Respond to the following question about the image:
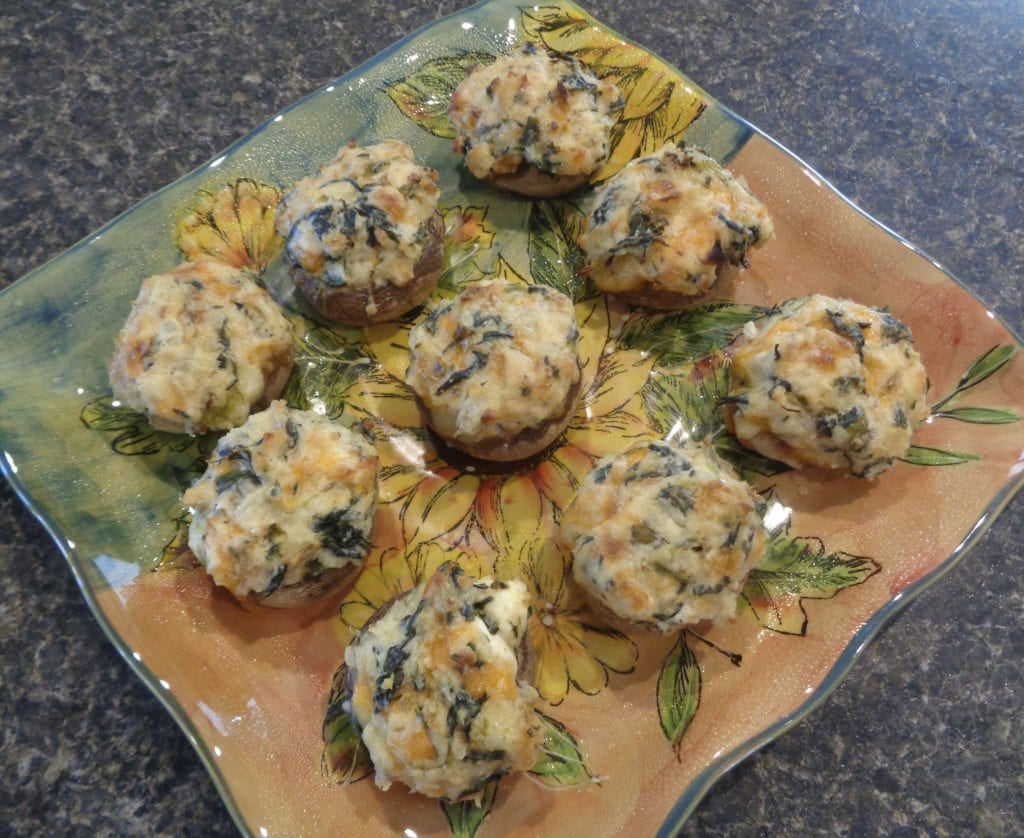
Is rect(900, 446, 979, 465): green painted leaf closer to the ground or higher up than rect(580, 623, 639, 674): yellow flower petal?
higher up

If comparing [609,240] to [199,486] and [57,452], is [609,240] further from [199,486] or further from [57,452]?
[57,452]

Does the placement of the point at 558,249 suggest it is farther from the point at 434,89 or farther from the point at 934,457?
the point at 934,457

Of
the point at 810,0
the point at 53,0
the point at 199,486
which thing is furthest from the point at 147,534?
the point at 810,0

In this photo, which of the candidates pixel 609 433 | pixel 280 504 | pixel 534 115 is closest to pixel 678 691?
pixel 609 433

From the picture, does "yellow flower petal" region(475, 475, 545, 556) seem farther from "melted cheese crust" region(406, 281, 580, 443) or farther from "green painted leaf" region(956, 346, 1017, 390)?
"green painted leaf" region(956, 346, 1017, 390)

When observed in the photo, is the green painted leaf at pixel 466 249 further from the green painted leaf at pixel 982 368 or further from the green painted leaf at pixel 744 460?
the green painted leaf at pixel 982 368

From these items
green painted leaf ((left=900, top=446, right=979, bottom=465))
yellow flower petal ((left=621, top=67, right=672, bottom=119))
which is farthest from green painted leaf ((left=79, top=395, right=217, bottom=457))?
green painted leaf ((left=900, top=446, right=979, bottom=465))

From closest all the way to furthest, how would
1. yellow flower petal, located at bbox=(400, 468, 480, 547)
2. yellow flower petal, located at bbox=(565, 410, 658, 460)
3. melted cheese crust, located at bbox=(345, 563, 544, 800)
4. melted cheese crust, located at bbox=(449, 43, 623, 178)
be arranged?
melted cheese crust, located at bbox=(345, 563, 544, 800), yellow flower petal, located at bbox=(400, 468, 480, 547), yellow flower petal, located at bbox=(565, 410, 658, 460), melted cheese crust, located at bbox=(449, 43, 623, 178)
